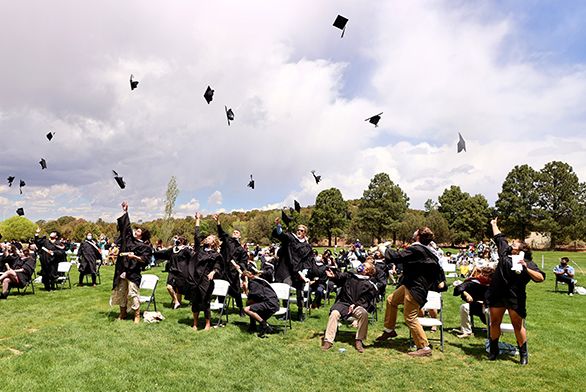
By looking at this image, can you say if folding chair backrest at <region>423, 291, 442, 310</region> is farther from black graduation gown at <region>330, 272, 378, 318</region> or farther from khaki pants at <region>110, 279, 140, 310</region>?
khaki pants at <region>110, 279, 140, 310</region>

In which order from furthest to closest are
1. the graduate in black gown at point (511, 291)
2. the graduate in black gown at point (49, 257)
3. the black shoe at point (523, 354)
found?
the graduate in black gown at point (49, 257) → the black shoe at point (523, 354) → the graduate in black gown at point (511, 291)

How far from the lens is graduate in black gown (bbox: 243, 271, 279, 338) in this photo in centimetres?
833

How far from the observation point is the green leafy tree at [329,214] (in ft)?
224

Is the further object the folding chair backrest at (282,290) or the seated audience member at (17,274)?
the seated audience member at (17,274)

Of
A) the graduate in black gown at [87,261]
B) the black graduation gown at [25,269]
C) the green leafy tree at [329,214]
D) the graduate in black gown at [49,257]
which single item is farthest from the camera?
the green leafy tree at [329,214]

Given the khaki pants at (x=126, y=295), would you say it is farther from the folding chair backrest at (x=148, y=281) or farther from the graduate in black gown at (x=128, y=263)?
the folding chair backrest at (x=148, y=281)

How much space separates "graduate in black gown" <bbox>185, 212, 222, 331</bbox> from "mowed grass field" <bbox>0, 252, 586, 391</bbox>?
1.71 feet

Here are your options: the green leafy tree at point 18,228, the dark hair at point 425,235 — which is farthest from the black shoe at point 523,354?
the green leafy tree at point 18,228

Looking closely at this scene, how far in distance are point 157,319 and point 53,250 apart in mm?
7388

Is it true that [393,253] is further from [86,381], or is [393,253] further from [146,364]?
[86,381]

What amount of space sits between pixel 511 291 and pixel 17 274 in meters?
13.8

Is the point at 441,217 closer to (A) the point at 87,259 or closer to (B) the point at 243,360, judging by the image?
(A) the point at 87,259

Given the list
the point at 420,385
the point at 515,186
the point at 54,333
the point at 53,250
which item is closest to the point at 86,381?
the point at 54,333

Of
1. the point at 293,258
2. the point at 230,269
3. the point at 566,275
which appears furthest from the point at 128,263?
the point at 566,275
